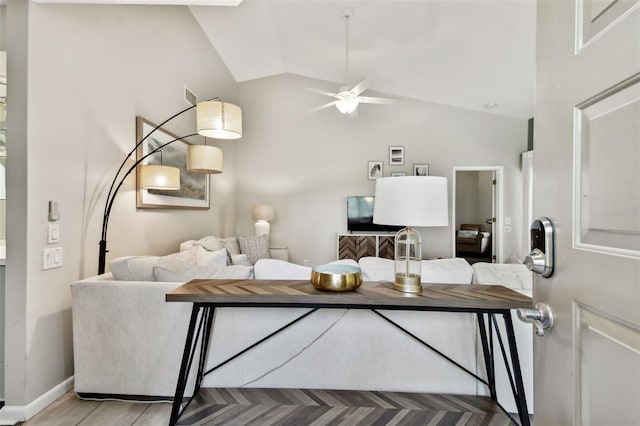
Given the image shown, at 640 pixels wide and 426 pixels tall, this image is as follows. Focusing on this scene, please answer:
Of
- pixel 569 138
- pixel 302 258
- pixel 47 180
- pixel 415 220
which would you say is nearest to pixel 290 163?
pixel 302 258

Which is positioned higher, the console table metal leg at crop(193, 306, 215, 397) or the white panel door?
the white panel door

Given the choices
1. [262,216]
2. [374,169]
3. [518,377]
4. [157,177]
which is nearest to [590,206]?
[518,377]

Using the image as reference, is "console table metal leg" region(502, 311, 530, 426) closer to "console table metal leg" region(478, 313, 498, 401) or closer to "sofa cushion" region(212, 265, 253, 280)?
"console table metal leg" region(478, 313, 498, 401)

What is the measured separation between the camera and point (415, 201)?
1.37 m

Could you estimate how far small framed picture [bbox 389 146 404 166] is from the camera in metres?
5.44

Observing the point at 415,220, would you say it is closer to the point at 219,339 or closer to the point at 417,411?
the point at 417,411

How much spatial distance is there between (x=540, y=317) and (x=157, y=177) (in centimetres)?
275

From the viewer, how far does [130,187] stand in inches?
104

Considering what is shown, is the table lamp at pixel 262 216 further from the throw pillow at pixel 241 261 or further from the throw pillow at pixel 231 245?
the throw pillow at pixel 241 261

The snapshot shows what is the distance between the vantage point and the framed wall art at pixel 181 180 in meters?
2.74

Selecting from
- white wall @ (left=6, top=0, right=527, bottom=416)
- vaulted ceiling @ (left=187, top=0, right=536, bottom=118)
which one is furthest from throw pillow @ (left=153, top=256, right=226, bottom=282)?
vaulted ceiling @ (left=187, top=0, right=536, bottom=118)

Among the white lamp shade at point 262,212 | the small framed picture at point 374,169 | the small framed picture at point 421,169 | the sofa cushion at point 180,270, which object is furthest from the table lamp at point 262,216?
the sofa cushion at point 180,270

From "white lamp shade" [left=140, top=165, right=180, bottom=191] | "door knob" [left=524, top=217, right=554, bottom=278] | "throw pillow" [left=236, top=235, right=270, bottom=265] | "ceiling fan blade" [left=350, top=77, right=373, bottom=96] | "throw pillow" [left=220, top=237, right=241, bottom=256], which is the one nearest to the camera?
"door knob" [left=524, top=217, right=554, bottom=278]

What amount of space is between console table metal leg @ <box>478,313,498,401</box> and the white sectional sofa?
6 cm
